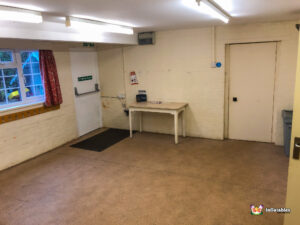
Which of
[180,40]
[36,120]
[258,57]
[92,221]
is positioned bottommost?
[92,221]

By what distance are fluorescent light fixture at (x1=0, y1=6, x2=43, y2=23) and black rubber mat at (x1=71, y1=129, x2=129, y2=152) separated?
2.87 metres

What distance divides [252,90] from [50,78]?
13.4 ft

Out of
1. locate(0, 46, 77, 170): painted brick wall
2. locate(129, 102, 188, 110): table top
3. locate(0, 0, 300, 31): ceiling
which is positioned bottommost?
locate(0, 46, 77, 170): painted brick wall

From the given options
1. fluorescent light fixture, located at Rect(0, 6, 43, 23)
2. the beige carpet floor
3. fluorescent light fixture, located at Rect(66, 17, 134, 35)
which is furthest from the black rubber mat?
fluorescent light fixture, located at Rect(0, 6, 43, 23)

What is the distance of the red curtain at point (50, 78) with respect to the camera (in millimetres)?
4781

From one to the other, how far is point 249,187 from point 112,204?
1883 millimetres

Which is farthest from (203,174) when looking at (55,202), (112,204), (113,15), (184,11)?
(113,15)

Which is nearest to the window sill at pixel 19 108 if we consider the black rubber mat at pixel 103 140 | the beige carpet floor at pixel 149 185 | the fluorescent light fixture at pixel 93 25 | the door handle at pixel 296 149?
the beige carpet floor at pixel 149 185

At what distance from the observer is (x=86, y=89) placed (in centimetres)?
611

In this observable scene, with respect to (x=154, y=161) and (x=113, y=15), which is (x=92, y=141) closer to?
(x=154, y=161)

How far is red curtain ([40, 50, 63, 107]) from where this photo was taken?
478 cm

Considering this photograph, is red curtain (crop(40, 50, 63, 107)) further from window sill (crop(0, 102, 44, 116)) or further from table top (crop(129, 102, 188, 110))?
table top (crop(129, 102, 188, 110))

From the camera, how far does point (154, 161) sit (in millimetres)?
4391

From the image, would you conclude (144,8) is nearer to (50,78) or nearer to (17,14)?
(17,14)
